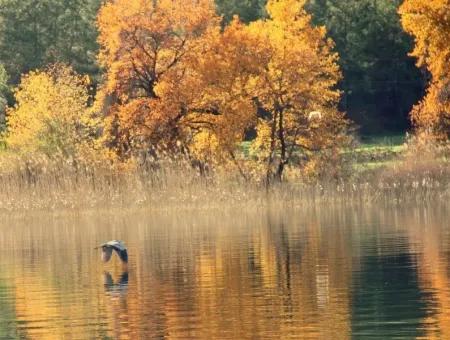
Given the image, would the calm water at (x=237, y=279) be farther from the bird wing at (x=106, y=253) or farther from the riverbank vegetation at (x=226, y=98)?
the riverbank vegetation at (x=226, y=98)

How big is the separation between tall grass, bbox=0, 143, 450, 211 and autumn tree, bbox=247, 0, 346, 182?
6.90 m

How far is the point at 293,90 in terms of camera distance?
49844 mm

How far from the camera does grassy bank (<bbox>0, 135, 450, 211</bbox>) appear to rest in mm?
40688

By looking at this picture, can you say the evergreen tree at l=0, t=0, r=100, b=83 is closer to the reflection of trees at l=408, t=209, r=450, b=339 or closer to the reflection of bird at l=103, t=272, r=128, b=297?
the reflection of trees at l=408, t=209, r=450, b=339

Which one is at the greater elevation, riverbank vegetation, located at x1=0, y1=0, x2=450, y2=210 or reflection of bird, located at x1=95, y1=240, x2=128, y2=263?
riverbank vegetation, located at x1=0, y1=0, x2=450, y2=210

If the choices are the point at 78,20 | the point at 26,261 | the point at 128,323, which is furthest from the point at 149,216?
the point at 78,20

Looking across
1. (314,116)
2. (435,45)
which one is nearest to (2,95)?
(314,116)

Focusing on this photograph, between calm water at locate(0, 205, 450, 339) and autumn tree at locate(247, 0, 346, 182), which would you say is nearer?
calm water at locate(0, 205, 450, 339)

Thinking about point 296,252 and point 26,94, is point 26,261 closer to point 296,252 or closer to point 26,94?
point 296,252

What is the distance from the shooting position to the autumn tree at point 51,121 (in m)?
53.5

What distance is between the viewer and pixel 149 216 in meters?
39.5

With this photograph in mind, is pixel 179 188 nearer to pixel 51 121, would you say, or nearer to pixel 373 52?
pixel 51 121

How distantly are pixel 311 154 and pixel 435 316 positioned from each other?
1263 inches

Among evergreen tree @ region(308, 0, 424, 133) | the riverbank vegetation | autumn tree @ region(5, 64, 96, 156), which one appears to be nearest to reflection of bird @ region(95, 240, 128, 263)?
the riverbank vegetation
